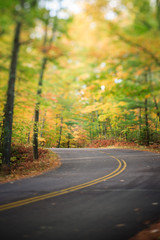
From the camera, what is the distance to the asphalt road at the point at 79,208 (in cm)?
414

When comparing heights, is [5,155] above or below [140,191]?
above

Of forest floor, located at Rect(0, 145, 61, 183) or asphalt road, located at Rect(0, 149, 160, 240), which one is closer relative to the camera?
asphalt road, located at Rect(0, 149, 160, 240)

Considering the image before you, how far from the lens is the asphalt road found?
4.14 m

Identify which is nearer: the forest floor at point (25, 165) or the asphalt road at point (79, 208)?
the asphalt road at point (79, 208)

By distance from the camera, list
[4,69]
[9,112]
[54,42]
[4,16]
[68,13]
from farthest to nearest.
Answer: [9,112] → [4,69] → [54,42] → [68,13] → [4,16]

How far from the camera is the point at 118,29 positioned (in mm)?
5770

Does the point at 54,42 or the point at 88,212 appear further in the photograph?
the point at 54,42

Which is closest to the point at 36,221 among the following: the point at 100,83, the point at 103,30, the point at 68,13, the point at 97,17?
the point at 100,83

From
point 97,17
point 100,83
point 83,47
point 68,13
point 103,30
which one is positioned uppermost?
point 68,13

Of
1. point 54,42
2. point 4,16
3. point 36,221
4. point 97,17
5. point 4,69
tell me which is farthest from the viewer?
point 4,69

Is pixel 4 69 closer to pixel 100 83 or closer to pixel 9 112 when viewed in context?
pixel 9 112

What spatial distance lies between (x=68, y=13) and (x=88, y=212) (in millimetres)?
7259

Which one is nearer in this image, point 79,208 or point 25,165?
point 79,208

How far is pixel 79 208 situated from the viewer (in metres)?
5.41
